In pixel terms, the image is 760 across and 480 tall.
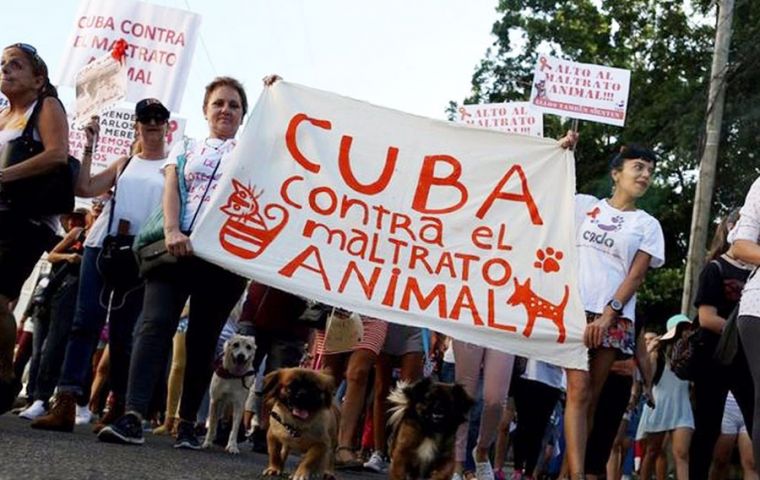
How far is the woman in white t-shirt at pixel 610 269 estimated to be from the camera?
6629 millimetres

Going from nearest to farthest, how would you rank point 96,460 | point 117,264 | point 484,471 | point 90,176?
point 96,460, point 90,176, point 117,264, point 484,471

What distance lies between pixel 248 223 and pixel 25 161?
1.12 m

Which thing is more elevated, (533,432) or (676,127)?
(676,127)

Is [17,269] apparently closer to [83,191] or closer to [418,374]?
[83,191]

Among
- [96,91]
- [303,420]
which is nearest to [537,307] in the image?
[303,420]

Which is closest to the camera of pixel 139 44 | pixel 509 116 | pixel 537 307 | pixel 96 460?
pixel 96 460

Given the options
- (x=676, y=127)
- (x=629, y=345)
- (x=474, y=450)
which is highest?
(x=676, y=127)

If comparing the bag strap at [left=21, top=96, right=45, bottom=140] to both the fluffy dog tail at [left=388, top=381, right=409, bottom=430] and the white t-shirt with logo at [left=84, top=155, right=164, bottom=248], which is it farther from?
the fluffy dog tail at [left=388, top=381, right=409, bottom=430]

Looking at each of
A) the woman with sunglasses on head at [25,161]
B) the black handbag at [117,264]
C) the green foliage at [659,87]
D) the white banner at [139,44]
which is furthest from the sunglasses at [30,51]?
the green foliage at [659,87]

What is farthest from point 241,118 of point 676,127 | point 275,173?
point 676,127

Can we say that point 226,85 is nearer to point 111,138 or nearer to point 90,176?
point 90,176

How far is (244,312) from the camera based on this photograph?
8500 millimetres

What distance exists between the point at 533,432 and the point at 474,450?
3.96ft

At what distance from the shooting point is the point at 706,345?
6.98m
